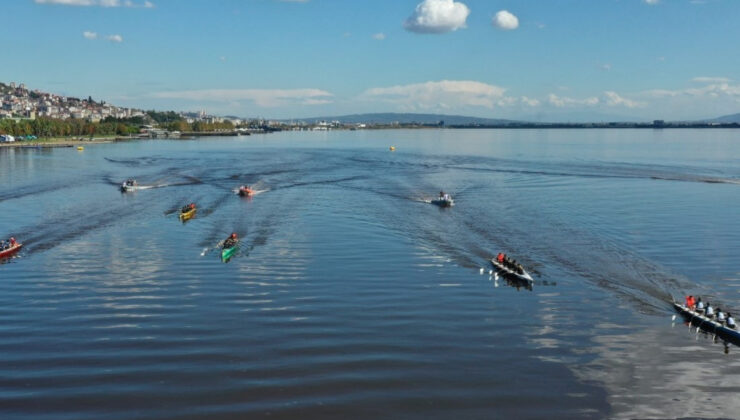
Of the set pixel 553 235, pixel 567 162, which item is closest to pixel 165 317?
pixel 553 235

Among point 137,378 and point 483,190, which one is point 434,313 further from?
point 483,190

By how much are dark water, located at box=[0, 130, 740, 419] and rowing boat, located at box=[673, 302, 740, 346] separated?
2.47 ft

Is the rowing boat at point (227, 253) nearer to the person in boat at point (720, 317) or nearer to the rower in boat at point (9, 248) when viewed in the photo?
the rower in boat at point (9, 248)

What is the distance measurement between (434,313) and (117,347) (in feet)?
42.5

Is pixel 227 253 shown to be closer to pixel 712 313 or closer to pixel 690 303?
pixel 690 303

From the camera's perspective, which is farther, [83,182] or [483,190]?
[83,182]

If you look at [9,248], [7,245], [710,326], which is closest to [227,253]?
[9,248]

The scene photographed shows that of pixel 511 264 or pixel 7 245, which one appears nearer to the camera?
pixel 511 264

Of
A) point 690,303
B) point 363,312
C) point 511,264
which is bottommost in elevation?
point 363,312

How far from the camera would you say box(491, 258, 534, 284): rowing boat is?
31406 millimetres

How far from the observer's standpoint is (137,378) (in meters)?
19.4

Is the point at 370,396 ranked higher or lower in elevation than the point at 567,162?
lower

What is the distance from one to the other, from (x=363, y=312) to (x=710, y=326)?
48.0 ft

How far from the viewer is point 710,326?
81.6 ft
